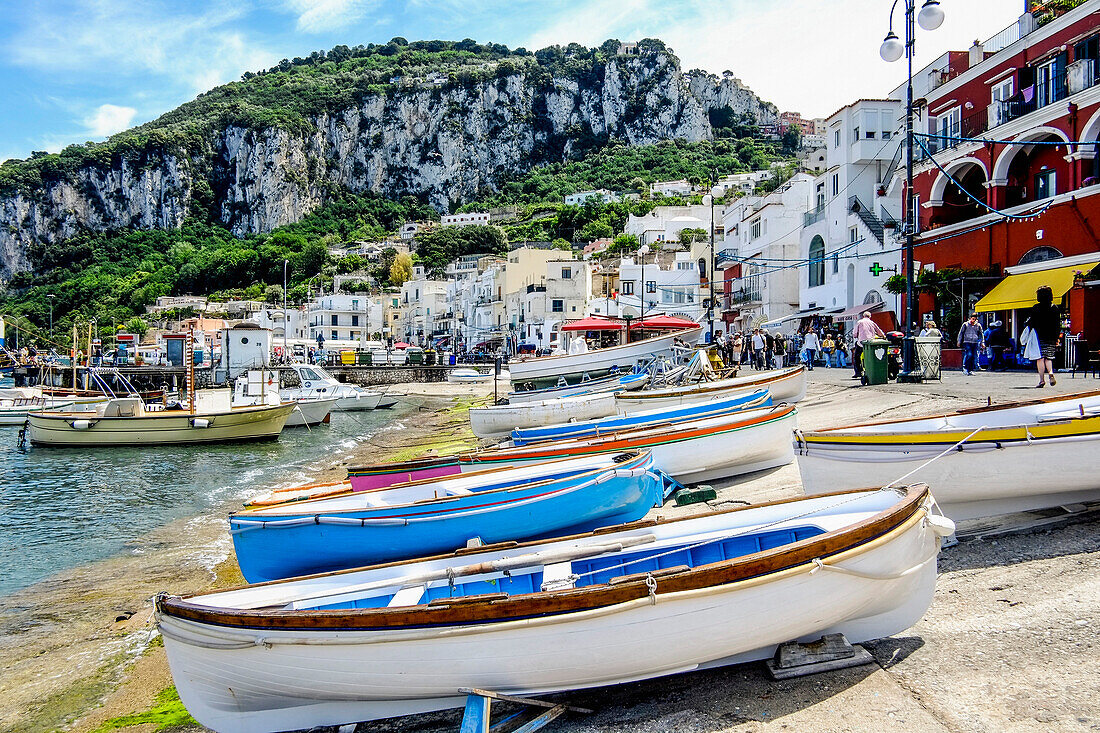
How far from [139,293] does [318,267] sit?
28.6 metres

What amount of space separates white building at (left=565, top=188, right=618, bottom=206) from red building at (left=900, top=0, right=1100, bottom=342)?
322ft

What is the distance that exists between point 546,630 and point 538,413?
566 inches

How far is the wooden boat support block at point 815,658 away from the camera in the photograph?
450 cm

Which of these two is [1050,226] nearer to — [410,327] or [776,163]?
[410,327]

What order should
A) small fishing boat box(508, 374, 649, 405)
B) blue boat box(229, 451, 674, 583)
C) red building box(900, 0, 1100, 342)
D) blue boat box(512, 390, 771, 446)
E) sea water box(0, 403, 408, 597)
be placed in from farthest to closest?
small fishing boat box(508, 374, 649, 405), red building box(900, 0, 1100, 342), blue boat box(512, 390, 771, 446), sea water box(0, 403, 408, 597), blue boat box(229, 451, 674, 583)

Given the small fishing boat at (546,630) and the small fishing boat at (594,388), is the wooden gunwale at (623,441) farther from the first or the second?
the small fishing boat at (594,388)

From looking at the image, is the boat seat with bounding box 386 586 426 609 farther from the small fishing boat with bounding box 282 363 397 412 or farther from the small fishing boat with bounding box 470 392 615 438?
the small fishing boat with bounding box 282 363 397 412

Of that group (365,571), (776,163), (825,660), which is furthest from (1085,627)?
(776,163)

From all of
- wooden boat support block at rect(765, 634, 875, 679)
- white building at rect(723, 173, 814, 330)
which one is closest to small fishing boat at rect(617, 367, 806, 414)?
wooden boat support block at rect(765, 634, 875, 679)

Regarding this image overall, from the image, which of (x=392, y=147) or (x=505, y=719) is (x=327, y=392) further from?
(x=392, y=147)

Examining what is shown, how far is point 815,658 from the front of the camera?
15.0 feet

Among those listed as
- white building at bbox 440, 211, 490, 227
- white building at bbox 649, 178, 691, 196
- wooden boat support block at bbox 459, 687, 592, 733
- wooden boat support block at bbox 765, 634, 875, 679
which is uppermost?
white building at bbox 649, 178, 691, 196

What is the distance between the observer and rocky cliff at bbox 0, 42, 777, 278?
445 ft

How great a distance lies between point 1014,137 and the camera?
22.2 meters
